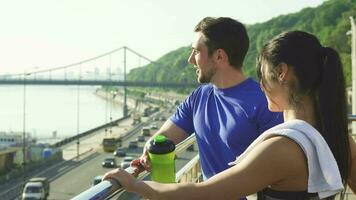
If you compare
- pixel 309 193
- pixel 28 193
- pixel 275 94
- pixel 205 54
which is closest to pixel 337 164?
pixel 309 193

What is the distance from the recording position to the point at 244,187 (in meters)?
1.43

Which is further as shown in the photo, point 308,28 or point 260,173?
point 308,28

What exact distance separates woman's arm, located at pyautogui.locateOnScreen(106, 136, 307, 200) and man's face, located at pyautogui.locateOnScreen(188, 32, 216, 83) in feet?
2.65

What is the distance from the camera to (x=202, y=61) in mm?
2211

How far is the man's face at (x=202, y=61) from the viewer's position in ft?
7.20

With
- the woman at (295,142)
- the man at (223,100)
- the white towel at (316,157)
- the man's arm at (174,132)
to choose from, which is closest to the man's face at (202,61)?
the man at (223,100)

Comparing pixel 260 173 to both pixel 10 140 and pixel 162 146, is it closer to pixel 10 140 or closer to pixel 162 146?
pixel 162 146

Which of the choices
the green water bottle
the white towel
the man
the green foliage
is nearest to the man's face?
the man

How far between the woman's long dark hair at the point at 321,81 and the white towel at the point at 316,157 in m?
0.07

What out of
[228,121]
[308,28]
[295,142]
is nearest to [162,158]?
[228,121]

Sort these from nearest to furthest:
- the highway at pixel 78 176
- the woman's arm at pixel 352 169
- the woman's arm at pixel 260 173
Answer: the woman's arm at pixel 260 173, the woman's arm at pixel 352 169, the highway at pixel 78 176

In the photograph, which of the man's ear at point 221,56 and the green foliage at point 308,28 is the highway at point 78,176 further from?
the man's ear at point 221,56

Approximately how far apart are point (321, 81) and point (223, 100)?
64 centimetres

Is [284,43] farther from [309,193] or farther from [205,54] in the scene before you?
[205,54]
